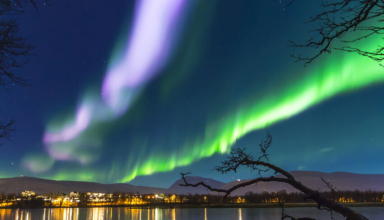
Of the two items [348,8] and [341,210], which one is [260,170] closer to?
[341,210]

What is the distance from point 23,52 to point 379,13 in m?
5.88

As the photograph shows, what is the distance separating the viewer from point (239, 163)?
4949 millimetres

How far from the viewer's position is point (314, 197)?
4211 mm

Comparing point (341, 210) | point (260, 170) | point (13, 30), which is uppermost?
point (13, 30)

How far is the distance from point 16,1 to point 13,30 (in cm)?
67

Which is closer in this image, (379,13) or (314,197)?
(379,13)

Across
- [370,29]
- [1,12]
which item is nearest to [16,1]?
[1,12]

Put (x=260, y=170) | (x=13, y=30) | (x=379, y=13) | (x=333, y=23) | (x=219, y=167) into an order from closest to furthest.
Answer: (x=379, y=13), (x=333, y=23), (x=260, y=170), (x=219, y=167), (x=13, y=30)

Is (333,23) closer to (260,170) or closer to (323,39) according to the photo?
(323,39)

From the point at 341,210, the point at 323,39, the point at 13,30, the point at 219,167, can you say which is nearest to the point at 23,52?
the point at 13,30

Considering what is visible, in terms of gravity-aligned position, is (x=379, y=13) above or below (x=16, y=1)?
below

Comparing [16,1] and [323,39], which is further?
A: [16,1]

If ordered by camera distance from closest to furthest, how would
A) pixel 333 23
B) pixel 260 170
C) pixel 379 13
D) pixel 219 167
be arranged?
pixel 379 13 < pixel 333 23 < pixel 260 170 < pixel 219 167

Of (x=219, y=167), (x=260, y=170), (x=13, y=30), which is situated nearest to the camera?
(x=260, y=170)
